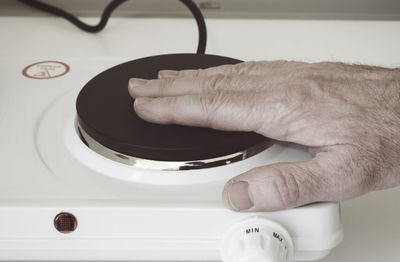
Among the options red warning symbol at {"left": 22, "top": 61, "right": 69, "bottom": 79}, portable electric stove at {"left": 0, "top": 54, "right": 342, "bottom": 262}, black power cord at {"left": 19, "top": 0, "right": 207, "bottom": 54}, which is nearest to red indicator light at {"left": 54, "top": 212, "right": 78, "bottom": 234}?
portable electric stove at {"left": 0, "top": 54, "right": 342, "bottom": 262}

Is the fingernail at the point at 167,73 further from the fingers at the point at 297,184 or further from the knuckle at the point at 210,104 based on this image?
the fingers at the point at 297,184

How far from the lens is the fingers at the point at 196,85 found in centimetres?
62

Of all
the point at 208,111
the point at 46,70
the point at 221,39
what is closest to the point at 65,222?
the point at 208,111

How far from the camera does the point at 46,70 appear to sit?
77 cm

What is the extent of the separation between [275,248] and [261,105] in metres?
0.16

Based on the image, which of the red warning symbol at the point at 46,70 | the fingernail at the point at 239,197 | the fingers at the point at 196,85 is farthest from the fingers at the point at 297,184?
the red warning symbol at the point at 46,70

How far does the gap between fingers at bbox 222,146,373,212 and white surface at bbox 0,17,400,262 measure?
38cm

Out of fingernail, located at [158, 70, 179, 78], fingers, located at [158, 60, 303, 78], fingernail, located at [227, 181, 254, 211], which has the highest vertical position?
fingers, located at [158, 60, 303, 78]

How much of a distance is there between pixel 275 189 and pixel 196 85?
19 cm

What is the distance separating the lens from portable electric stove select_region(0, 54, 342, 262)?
503 millimetres

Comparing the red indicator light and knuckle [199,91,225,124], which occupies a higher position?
knuckle [199,91,225,124]

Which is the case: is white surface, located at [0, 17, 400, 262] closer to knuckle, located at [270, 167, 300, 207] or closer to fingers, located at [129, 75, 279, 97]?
fingers, located at [129, 75, 279, 97]

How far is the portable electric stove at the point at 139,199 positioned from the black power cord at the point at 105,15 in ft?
1.00

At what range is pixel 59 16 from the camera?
3.47ft
